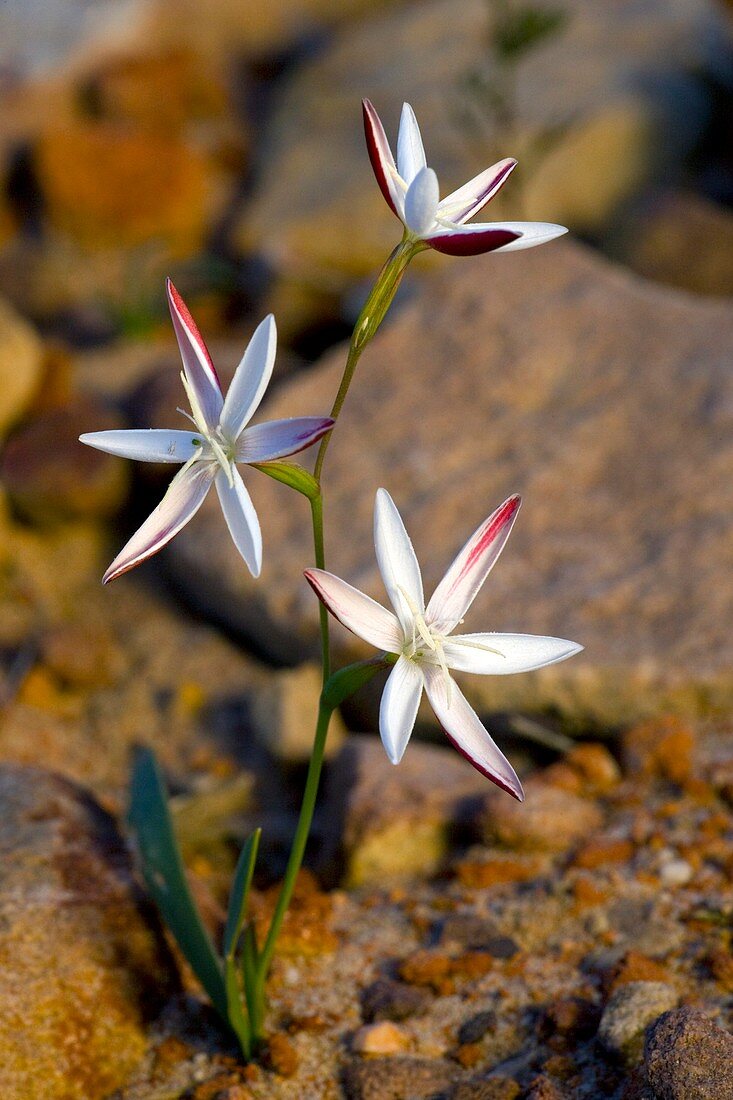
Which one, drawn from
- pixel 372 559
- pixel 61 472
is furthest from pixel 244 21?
pixel 372 559

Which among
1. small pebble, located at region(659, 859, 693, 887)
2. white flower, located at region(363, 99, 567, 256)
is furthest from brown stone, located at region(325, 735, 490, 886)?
white flower, located at region(363, 99, 567, 256)

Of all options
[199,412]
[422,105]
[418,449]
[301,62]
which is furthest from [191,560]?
[301,62]

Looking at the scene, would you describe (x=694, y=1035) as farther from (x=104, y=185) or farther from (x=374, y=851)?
(x=104, y=185)

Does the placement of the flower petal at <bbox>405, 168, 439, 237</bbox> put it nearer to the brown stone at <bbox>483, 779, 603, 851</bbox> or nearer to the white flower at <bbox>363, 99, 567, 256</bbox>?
the white flower at <bbox>363, 99, 567, 256</bbox>

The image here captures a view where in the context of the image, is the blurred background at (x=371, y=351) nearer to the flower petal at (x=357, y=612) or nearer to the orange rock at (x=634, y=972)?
the orange rock at (x=634, y=972)

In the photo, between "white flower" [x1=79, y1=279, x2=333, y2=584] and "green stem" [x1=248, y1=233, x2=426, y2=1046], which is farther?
"green stem" [x1=248, y1=233, x2=426, y2=1046]

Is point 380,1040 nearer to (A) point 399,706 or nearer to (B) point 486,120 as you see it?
(A) point 399,706
